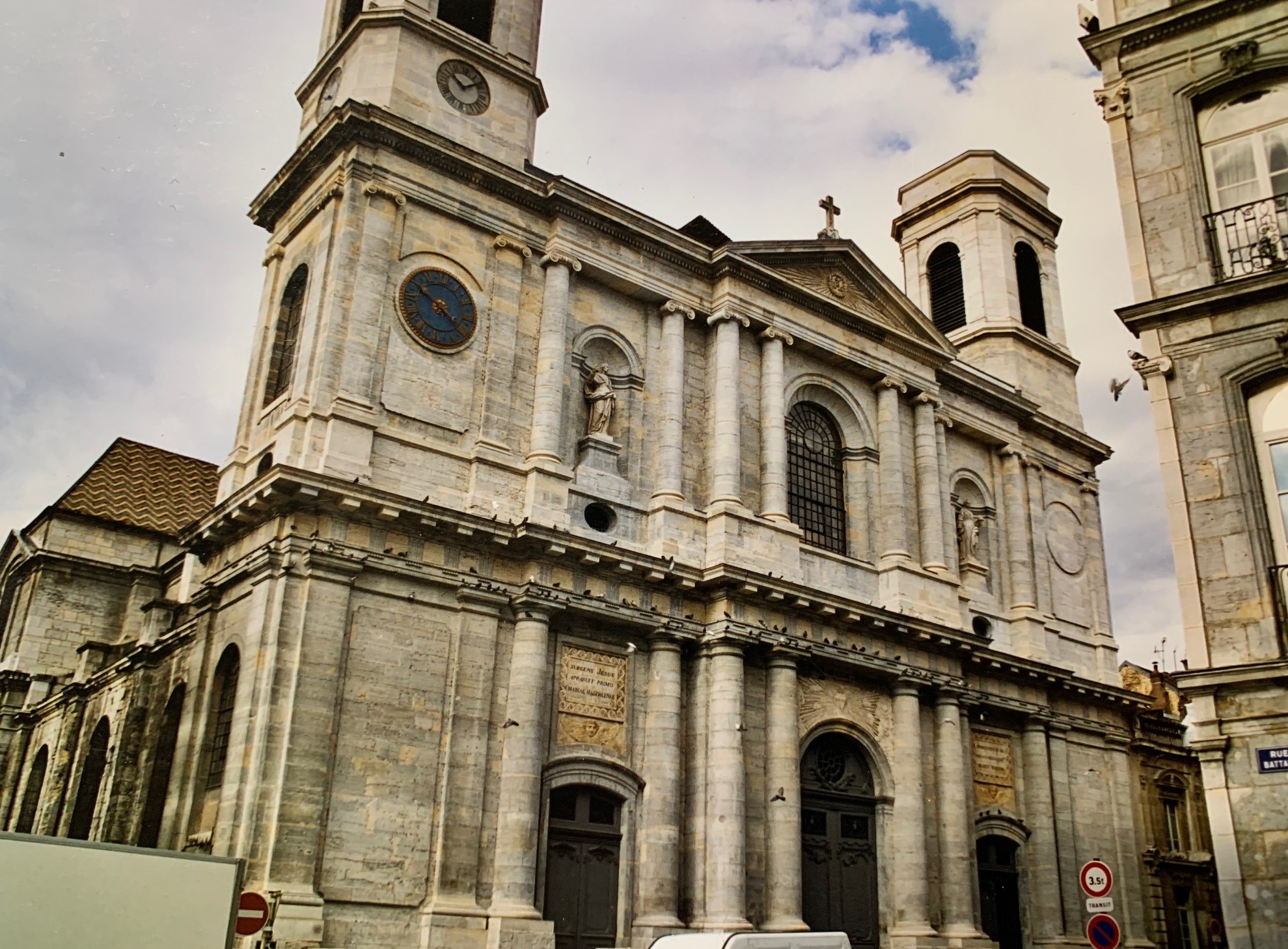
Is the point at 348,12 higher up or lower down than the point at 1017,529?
higher up

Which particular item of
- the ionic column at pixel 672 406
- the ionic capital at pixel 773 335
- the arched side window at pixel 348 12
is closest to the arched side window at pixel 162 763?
the ionic column at pixel 672 406

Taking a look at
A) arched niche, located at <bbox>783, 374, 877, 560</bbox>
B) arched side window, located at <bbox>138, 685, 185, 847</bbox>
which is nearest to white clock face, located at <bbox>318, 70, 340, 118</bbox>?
arched niche, located at <bbox>783, 374, 877, 560</bbox>

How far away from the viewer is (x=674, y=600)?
22391mm

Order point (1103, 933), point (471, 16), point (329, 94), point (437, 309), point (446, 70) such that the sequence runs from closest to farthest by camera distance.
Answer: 1. point (1103, 933)
2. point (437, 309)
3. point (446, 70)
4. point (329, 94)
5. point (471, 16)

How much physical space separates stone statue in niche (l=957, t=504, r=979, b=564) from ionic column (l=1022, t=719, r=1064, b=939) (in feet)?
13.0

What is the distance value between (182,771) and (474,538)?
612cm

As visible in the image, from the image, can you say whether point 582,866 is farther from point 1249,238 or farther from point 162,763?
point 1249,238

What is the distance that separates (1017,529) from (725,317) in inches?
400

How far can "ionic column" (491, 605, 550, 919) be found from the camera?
1870 cm

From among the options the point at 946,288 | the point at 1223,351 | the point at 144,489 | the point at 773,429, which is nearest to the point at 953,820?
the point at 773,429

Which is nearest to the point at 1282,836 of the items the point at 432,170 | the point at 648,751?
the point at 648,751

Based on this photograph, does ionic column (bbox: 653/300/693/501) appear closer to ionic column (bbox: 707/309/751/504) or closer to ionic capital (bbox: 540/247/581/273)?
ionic column (bbox: 707/309/751/504)

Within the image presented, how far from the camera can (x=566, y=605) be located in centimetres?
2077

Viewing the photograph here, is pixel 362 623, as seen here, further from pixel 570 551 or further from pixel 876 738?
pixel 876 738
